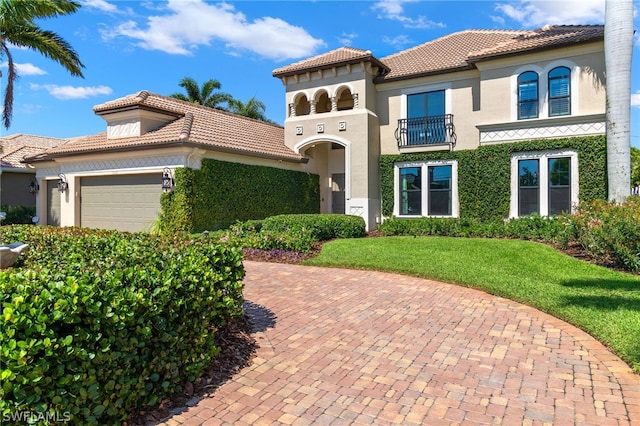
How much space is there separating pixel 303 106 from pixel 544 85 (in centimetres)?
1130

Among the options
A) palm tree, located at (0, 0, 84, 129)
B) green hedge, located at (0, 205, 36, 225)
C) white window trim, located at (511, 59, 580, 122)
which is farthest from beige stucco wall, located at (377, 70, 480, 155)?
green hedge, located at (0, 205, 36, 225)

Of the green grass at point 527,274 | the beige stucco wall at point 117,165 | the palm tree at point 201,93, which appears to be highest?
the palm tree at point 201,93

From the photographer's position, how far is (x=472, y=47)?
19562 mm

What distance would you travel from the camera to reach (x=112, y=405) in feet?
10.7

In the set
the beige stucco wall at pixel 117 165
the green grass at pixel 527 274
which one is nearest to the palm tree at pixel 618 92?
the green grass at pixel 527 274

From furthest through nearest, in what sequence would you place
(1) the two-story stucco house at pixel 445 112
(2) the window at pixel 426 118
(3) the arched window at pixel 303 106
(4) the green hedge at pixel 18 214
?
(4) the green hedge at pixel 18 214 < (3) the arched window at pixel 303 106 < (2) the window at pixel 426 118 < (1) the two-story stucco house at pixel 445 112

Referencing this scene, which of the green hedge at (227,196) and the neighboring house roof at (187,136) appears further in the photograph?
the neighboring house roof at (187,136)

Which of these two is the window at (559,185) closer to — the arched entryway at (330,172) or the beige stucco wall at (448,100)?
the beige stucco wall at (448,100)

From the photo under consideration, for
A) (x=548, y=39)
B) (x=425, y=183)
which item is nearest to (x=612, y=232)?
(x=425, y=183)

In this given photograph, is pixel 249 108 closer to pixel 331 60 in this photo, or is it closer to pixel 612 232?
pixel 331 60

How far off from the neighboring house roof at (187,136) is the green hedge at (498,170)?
22.9 feet

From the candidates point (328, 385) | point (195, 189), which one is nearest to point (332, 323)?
point (328, 385)

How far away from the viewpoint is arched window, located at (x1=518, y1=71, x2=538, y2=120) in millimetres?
16391

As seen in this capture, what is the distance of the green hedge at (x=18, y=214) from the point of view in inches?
853
